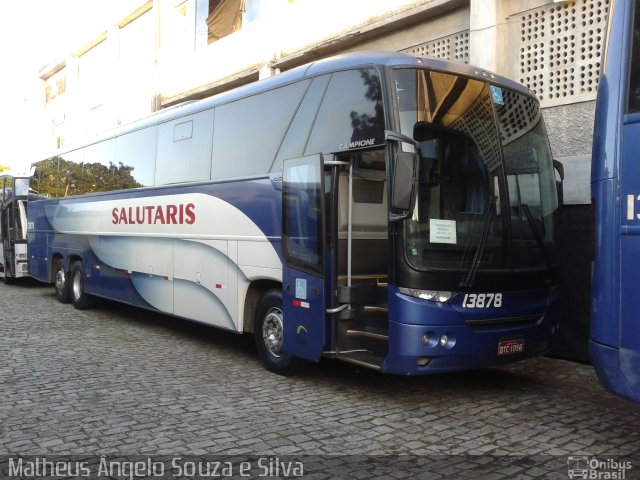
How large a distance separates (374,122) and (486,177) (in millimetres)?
1132

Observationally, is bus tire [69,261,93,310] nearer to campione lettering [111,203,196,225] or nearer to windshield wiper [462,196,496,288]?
campione lettering [111,203,196,225]

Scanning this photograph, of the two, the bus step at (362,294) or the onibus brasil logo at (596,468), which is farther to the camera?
the bus step at (362,294)

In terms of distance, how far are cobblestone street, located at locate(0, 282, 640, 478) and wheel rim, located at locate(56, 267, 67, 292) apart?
469 cm

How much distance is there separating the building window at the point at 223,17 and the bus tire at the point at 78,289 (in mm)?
7804

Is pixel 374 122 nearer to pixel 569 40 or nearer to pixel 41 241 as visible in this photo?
pixel 569 40

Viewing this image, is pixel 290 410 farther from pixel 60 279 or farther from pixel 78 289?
pixel 60 279

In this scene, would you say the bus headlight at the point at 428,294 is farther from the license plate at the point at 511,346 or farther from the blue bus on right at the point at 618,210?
the blue bus on right at the point at 618,210

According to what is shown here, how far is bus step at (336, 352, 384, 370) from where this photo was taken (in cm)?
575

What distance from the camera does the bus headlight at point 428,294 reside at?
5.48 m

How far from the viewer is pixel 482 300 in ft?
18.6

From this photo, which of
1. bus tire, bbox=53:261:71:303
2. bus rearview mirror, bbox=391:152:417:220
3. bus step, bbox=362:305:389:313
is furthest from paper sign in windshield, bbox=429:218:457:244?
bus tire, bbox=53:261:71:303

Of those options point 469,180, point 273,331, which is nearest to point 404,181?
point 469,180

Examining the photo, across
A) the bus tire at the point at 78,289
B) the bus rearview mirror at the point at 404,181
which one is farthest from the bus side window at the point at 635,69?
the bus tire at the point at 78,289

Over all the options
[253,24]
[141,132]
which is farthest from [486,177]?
[253,24]
